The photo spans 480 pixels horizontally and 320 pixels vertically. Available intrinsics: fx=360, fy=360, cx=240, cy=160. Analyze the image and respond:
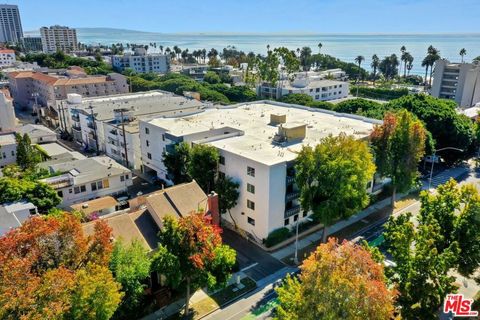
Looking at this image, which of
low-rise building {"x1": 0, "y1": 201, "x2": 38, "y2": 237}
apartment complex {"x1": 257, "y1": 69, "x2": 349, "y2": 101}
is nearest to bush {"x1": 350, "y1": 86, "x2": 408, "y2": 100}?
apartment complex {"x1": 257, "y1": 69, "x2": 349, "y2": 101}

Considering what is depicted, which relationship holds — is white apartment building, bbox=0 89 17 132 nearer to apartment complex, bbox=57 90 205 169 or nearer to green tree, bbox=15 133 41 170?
apartment complex, bbox=57 90 205 169

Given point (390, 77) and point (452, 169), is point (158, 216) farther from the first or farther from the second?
Answer: point (390, 77)

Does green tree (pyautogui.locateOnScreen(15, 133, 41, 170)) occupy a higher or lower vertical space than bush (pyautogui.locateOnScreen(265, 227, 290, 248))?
Answer: higher

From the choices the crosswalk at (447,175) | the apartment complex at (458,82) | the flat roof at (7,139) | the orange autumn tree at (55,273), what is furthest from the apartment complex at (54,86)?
the apartment complex at (458,82)

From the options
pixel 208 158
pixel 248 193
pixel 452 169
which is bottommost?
pixel 452 169

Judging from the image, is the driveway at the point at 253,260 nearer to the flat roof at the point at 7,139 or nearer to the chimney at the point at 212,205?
Answer: the chimney at the point at 212,205

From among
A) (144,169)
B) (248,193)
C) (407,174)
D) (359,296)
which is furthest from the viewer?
(144,169)

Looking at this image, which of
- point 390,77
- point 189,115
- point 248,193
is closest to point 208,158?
point 248,193
